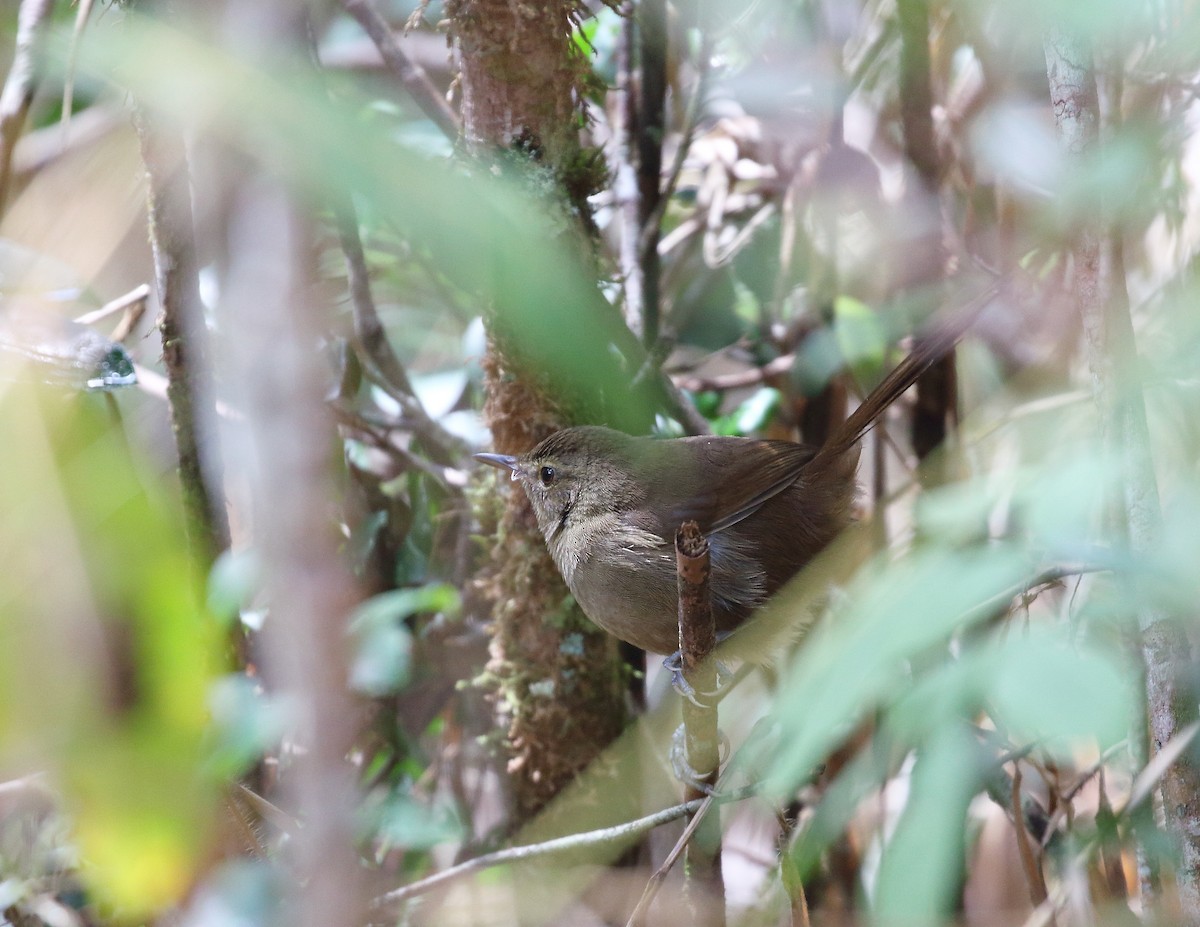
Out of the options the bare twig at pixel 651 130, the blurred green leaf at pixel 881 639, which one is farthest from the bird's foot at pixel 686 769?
the bare twig at pixel 651 130

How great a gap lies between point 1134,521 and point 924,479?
1523mm

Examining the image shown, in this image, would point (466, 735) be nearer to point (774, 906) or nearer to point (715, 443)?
point (774, 906)

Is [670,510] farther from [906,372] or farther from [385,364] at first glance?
[385,364]

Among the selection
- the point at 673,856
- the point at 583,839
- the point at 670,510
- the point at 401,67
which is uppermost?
the point at 401,67

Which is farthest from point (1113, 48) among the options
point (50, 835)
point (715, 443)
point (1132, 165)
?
point (50, 835)

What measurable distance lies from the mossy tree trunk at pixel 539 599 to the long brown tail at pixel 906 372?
699 millimetres

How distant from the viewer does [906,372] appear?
2137 mm

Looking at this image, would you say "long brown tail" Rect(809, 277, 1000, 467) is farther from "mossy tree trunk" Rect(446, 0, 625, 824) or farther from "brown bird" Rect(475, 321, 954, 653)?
"mossy tree trunk" Rect(446, 0, 625, 824)

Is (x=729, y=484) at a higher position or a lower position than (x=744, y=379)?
higher

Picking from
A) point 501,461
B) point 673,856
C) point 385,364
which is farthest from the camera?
point 385,364

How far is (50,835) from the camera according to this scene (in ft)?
8.32

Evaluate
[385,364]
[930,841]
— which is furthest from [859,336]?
[930,841]

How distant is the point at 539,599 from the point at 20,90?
166 centimetres

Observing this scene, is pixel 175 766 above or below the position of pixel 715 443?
above
